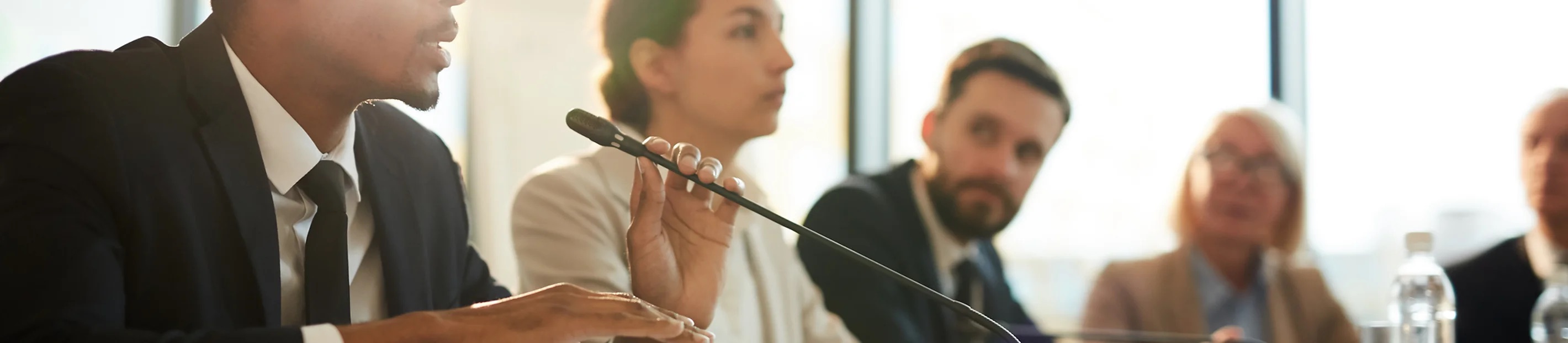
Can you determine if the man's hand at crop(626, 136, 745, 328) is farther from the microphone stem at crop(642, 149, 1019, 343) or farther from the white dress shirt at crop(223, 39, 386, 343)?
the white dress shirt at crop(223, 39, 386, 343)

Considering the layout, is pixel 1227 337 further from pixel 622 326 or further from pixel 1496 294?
pixel 622 326

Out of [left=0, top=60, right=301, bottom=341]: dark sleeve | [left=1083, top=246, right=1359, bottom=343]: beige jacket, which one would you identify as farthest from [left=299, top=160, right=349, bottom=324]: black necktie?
[left=1083, top=246, right=1359, bottom=343]: beige jacket

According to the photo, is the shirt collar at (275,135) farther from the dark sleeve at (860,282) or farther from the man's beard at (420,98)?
the dark sleeve at (860,282)

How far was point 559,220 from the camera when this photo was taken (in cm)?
190

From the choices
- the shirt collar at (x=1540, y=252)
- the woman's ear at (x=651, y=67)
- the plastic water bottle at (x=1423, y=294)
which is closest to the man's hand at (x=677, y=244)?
the woman's ear at (x=651, y=67)

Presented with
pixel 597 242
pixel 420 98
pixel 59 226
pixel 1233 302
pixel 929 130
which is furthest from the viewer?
pixel 929 130

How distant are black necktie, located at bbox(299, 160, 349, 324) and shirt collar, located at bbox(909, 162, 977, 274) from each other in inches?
60.8

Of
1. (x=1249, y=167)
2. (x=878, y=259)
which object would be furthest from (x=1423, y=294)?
(x=878, y=259)

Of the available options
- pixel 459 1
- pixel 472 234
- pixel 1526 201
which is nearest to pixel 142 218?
pixel 459 1

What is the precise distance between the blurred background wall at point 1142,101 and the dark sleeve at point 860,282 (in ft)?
1.21

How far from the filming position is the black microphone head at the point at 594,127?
4.02ft

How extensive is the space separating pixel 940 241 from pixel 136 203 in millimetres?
1846

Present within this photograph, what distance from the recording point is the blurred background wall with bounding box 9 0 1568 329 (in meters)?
2.69

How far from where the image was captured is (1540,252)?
279 centimetres
